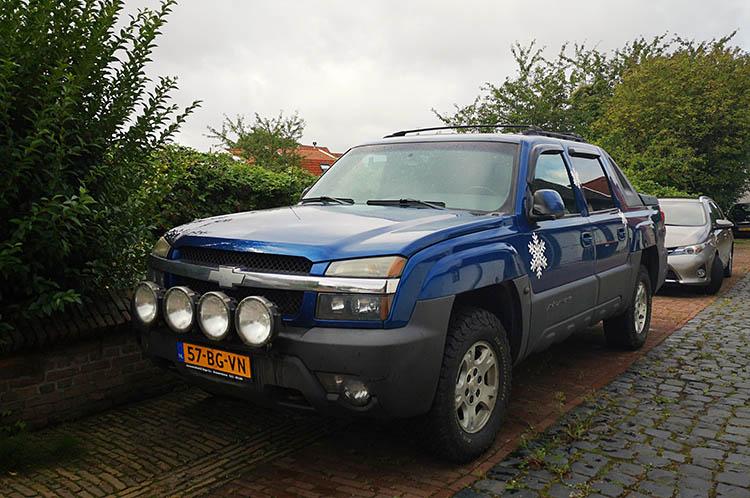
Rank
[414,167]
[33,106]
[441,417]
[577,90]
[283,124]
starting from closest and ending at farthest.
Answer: [441,417] → [33,106] → [414,167] → [577,90] → [283,124]

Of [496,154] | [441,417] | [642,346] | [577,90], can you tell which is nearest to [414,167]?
[496,154]

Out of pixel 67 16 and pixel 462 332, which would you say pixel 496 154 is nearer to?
pixel 462 332

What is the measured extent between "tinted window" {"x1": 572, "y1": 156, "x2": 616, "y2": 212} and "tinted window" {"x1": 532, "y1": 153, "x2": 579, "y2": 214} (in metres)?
0.26

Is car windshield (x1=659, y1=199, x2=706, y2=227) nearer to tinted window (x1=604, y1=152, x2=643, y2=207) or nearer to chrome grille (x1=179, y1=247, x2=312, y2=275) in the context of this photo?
tinted window (x1=604, y1=152, x2=643, y2=207)

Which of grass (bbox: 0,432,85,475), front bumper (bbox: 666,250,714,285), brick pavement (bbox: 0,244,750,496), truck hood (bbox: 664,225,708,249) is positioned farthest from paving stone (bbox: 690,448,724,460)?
truck hood (bbox: 664,225,708,249)

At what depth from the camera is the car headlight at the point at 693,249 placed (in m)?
9.98

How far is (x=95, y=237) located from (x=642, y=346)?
210 inches

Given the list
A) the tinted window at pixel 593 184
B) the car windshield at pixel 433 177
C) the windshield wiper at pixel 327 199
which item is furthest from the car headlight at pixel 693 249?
the windshield wiper at pixel 327 199

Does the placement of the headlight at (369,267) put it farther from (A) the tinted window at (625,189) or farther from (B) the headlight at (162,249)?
(A) the tinted window at (625,189)

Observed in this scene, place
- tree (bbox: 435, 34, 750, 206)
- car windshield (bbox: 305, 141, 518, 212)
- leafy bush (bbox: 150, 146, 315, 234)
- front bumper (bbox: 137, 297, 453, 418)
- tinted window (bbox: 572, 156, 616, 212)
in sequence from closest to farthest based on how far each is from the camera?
1. front bumper (bbox: 137, 297, 453, 418)
2. car windshield (bbox: 305, 141, 518, 212)
3. tinted window (bbox: 572, 156, 616, 212)
4. leafy bush (bbox: 150, 146, 315, 234)
5. tree (bbox: 435, 34, 750, 206)

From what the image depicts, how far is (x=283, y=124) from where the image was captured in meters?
39.2

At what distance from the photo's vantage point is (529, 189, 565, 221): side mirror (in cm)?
407

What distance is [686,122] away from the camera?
878 inches

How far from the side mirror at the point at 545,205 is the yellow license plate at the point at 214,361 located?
210cm
